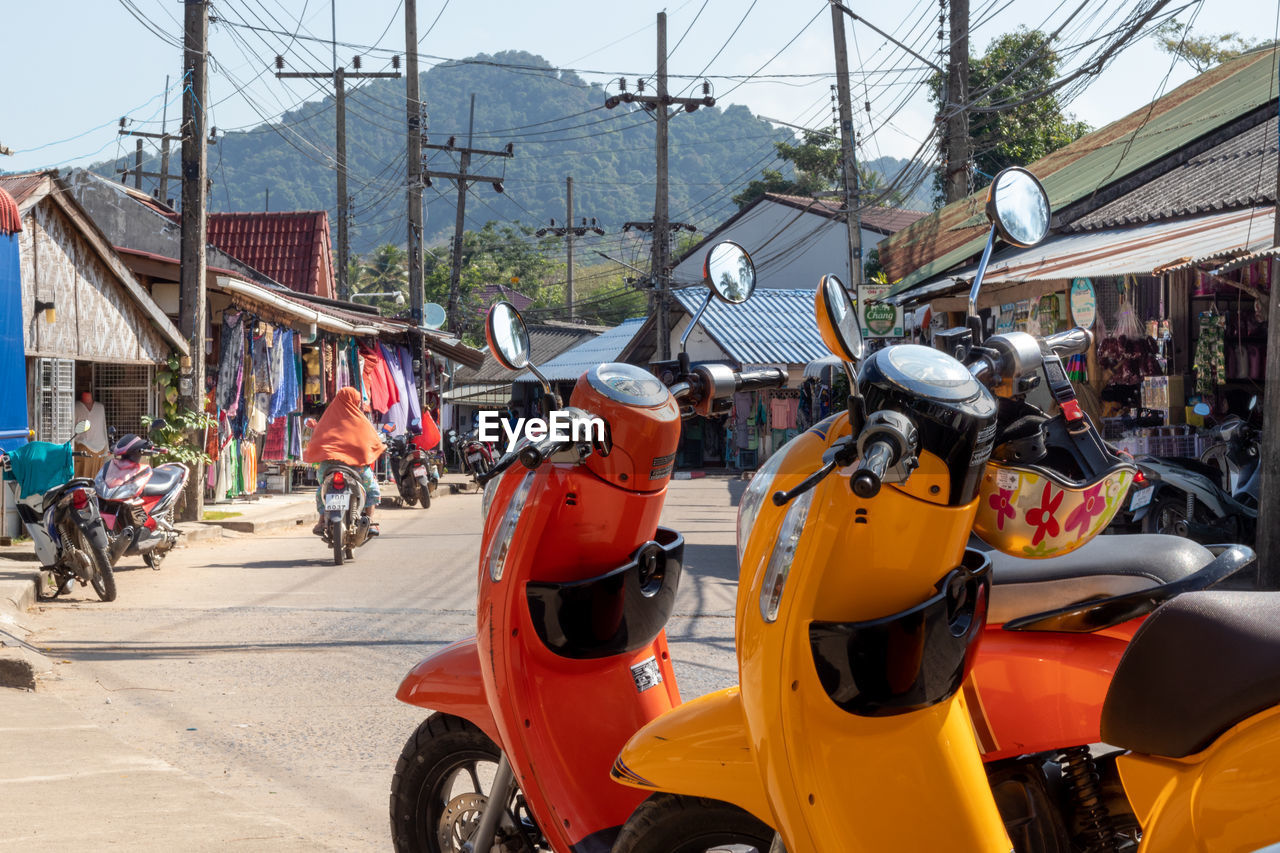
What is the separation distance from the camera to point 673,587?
328cm

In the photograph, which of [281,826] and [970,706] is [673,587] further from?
[281,826]

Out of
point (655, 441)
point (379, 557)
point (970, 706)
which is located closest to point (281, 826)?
point (655, 441)

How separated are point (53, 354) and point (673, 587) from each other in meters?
10.7

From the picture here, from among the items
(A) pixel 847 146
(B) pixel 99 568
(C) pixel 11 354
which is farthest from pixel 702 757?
(A) pixel 847 146

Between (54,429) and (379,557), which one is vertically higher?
(54,429)

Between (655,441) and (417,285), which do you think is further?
(417,285)

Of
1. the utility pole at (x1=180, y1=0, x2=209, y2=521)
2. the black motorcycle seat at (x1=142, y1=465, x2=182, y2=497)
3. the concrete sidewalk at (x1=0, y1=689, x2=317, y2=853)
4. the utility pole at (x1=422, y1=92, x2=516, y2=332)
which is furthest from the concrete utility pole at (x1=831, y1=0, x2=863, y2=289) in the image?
the concrete sidewalk at (x1=0, y1=689, x2=317, y2=853)

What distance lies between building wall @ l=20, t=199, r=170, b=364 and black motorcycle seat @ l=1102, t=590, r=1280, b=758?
11.5 meters

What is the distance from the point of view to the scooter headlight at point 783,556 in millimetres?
2225

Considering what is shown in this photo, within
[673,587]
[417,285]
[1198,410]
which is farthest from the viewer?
[417,285]

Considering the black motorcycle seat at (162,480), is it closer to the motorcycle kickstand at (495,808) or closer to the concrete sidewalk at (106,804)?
the concrete sidewalk at (106,804)

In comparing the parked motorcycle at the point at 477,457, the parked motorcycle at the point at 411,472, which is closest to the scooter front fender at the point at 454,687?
the parked motorcycle at the point at 477,457

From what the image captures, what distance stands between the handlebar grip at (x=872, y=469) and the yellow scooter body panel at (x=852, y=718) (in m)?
0.16

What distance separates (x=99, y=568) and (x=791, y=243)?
30869 mm
